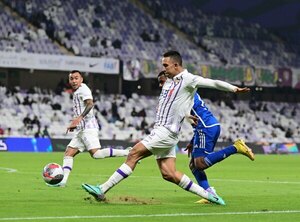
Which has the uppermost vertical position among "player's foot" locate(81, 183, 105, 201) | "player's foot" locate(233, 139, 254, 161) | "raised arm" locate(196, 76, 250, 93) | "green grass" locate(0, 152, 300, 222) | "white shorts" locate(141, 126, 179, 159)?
"raised arm" locate(196, 76, 250, 93)

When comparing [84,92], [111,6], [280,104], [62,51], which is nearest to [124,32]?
[111,6]

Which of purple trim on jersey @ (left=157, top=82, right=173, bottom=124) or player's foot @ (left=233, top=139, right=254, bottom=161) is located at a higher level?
purple trim on jersey @ (left=157, top=82, right=173, bottom=124)

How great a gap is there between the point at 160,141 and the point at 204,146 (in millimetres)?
1778

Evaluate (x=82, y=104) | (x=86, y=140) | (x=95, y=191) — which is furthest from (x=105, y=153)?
(x=95, y=191)

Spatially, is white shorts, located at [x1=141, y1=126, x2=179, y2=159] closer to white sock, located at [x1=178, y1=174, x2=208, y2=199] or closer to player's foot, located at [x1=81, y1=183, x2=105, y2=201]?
white sock, located at [x1=178, y1=174, x2=208, y2=199]

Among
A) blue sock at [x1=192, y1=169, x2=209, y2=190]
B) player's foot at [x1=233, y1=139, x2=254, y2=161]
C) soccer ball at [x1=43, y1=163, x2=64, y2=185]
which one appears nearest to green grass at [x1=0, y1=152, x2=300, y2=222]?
soccer ball at [x1=43, y1=163, x2=64, y2=185]

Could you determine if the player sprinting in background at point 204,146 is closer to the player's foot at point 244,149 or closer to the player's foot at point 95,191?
the player's foot at point 244,149

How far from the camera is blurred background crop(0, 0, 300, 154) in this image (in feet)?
173

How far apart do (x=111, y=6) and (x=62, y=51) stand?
9702 millimetres

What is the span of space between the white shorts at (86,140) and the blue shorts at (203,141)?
417cm

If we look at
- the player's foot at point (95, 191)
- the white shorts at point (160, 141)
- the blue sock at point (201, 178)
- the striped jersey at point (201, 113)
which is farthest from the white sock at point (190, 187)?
the striped jersey at point (201, 113)

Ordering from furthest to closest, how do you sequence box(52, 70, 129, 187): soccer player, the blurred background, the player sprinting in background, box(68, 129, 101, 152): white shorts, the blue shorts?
the blurred background < box(68, 129, 101, 152): white shorts < box(52, 70, 129, 187): soccer player < the blue shorts < the player sprinting in background

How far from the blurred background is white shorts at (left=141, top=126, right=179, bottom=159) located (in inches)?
1323

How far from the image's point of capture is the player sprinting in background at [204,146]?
45.6 ft
